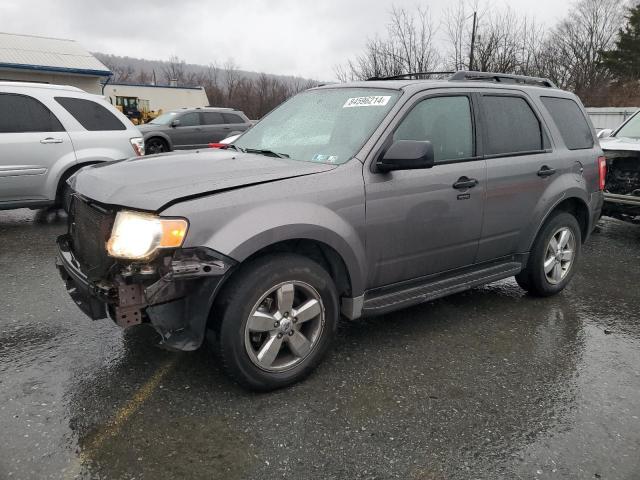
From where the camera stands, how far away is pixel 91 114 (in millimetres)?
7312

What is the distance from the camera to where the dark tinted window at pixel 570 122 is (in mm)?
4570

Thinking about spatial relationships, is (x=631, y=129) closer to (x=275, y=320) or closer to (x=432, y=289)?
(x=432, y=289)

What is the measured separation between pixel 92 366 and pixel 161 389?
57cm

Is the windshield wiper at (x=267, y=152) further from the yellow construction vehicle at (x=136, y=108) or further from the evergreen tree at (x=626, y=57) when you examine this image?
the evergreen tree at (x=626, y=57)

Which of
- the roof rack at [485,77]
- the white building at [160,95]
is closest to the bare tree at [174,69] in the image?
the white building at [160,95]

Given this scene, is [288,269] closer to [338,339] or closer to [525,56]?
[338,339]

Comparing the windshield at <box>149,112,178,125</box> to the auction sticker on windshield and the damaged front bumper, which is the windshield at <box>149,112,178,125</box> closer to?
the auction sticker on windshield

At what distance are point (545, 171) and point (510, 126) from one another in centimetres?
50

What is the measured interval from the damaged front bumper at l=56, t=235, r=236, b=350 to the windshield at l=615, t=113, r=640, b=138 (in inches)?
290

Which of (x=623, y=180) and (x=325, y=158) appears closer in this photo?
(x=325, y=158)

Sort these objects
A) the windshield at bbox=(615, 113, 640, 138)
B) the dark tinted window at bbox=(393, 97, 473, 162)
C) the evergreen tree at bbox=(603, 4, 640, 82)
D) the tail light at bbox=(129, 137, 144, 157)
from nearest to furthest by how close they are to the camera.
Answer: the dark tinted window at bbox=(393, 97, 473, 162) → the tail light at bbox=(129, 137, 144, 157) → the windshield at bbox=(615, 113, 640, 138) → the evergreen tree at bbox=(603, 4, 640, 82)

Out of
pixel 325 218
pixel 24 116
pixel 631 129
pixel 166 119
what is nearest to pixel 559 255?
pixel 325 218

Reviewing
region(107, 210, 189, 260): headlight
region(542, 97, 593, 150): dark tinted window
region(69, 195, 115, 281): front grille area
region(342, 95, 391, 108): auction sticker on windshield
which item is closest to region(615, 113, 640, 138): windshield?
region(542, 97, 593, 150): dark tinted window

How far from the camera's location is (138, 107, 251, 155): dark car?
1573cm
